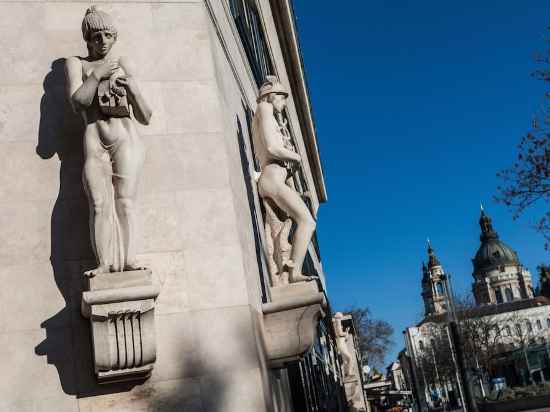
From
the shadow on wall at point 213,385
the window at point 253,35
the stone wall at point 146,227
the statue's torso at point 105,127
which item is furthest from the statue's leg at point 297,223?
the window at point 253,35

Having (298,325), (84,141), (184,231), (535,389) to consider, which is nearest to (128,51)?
(84,141)

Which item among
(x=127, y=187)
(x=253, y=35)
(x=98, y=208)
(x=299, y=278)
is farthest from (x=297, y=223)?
(x=253, y=35)

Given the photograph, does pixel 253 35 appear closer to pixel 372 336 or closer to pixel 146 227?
pixel 146 227

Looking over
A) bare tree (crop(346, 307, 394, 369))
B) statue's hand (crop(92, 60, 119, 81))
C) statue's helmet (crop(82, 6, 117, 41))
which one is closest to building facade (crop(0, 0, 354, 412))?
statue's helmet (crop(82, 6, 117, 41))

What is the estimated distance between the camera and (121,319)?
20.5ft

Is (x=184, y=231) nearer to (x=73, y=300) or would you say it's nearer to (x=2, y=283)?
(x=73, y=300)

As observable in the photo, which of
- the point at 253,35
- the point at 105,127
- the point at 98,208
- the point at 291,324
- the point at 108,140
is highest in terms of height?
the point at 253,35

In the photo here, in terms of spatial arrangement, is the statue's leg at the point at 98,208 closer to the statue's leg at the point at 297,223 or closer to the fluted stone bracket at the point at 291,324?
the fluted stone bracket at the point at 291,324

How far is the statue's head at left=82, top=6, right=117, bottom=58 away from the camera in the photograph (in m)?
7.02

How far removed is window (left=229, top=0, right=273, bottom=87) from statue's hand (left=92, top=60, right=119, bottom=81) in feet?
15.5

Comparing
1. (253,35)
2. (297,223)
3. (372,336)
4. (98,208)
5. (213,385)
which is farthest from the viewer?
(372,336)

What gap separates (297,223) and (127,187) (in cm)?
247

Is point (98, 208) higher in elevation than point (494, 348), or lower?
lower

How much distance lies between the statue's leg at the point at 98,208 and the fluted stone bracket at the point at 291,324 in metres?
2.34
